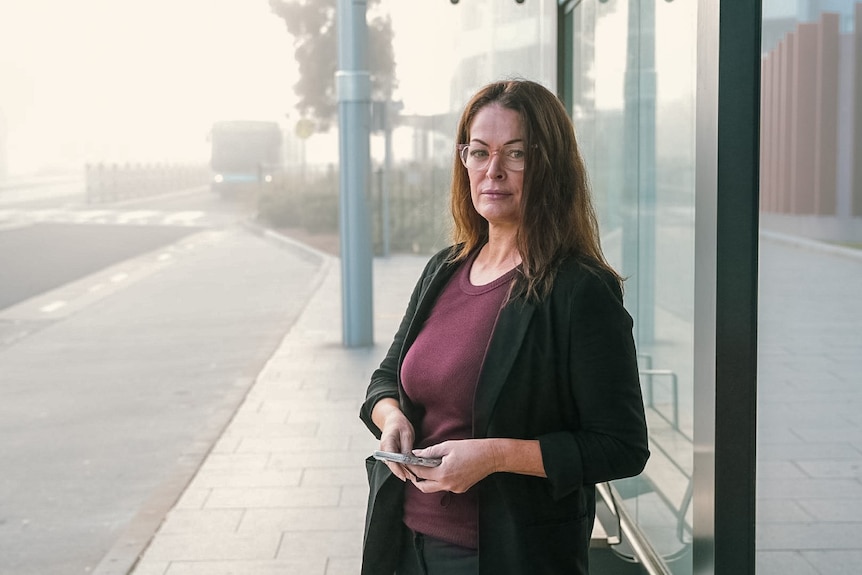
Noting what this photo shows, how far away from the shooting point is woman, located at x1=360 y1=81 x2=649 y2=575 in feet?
6.51

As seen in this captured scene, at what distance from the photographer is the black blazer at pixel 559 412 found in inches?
77.6

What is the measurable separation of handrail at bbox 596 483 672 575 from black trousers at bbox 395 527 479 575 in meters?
1.58

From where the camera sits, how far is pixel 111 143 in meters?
61.5

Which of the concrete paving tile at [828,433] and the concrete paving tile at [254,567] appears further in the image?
the concrete paving tile at [254,567]

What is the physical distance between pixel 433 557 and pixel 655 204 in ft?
6.39

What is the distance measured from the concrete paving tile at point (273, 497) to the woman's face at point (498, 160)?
3.75 m

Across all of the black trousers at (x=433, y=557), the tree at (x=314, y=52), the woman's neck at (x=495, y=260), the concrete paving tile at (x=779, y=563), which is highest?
the tree at (x=314, y=52)

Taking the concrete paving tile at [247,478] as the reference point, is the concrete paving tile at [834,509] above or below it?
above

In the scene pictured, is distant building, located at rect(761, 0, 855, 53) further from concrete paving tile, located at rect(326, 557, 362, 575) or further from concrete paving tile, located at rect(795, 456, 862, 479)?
concrete paving tile, located at rect(326, 557, 362, 575)

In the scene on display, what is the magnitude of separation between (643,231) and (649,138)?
0.36m

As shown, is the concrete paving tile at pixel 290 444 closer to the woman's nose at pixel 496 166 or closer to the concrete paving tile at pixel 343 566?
the concrete paving tile at pixel 343 566

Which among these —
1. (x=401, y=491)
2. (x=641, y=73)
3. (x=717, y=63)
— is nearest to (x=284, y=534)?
(x=641, y=73)

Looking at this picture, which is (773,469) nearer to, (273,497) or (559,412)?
(559,412)

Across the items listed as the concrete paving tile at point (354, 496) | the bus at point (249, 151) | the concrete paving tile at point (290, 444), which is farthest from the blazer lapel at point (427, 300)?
the bus at point (249, 151)
